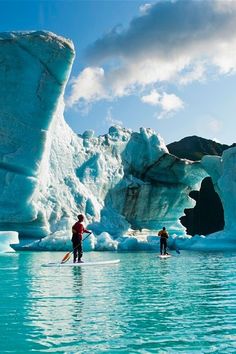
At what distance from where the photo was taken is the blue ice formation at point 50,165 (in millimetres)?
21312

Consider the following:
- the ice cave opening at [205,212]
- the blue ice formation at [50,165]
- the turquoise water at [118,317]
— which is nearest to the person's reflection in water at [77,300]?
the turquoise water at [118,317]

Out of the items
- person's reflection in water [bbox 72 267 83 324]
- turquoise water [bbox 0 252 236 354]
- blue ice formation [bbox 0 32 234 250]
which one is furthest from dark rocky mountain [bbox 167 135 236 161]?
turquoise water [bbox 0 252 236 354]

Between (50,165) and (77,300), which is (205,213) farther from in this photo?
(77,300)

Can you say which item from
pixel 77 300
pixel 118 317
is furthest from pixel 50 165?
pixel 118 317

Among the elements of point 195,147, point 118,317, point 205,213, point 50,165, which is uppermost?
point 195,147

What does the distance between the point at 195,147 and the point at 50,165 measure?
5147cm

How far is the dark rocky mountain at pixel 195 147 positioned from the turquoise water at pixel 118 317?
61676 mm

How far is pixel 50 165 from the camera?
2405 cm

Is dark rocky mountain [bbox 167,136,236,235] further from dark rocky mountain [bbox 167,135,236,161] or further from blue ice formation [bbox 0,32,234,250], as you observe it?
blue ice formation [bbox 0,32,234,250]

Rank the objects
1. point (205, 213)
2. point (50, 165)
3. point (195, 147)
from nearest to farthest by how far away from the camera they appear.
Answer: point (50, 165) → point (205, 213) → point (195, 147)

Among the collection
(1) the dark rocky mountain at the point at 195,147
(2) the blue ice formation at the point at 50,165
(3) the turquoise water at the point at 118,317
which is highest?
(1) the dark rocky mountain at the point at 195,147

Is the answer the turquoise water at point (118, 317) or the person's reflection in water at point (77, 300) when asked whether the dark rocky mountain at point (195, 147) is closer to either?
the person's reflection in water at point (77, 300)

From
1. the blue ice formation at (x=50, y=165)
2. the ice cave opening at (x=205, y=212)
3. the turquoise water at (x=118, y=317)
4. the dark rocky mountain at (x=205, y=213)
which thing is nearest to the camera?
the turquoise water at (x=118, y=317)

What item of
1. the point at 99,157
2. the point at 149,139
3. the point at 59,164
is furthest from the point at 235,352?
the point at 149,139
